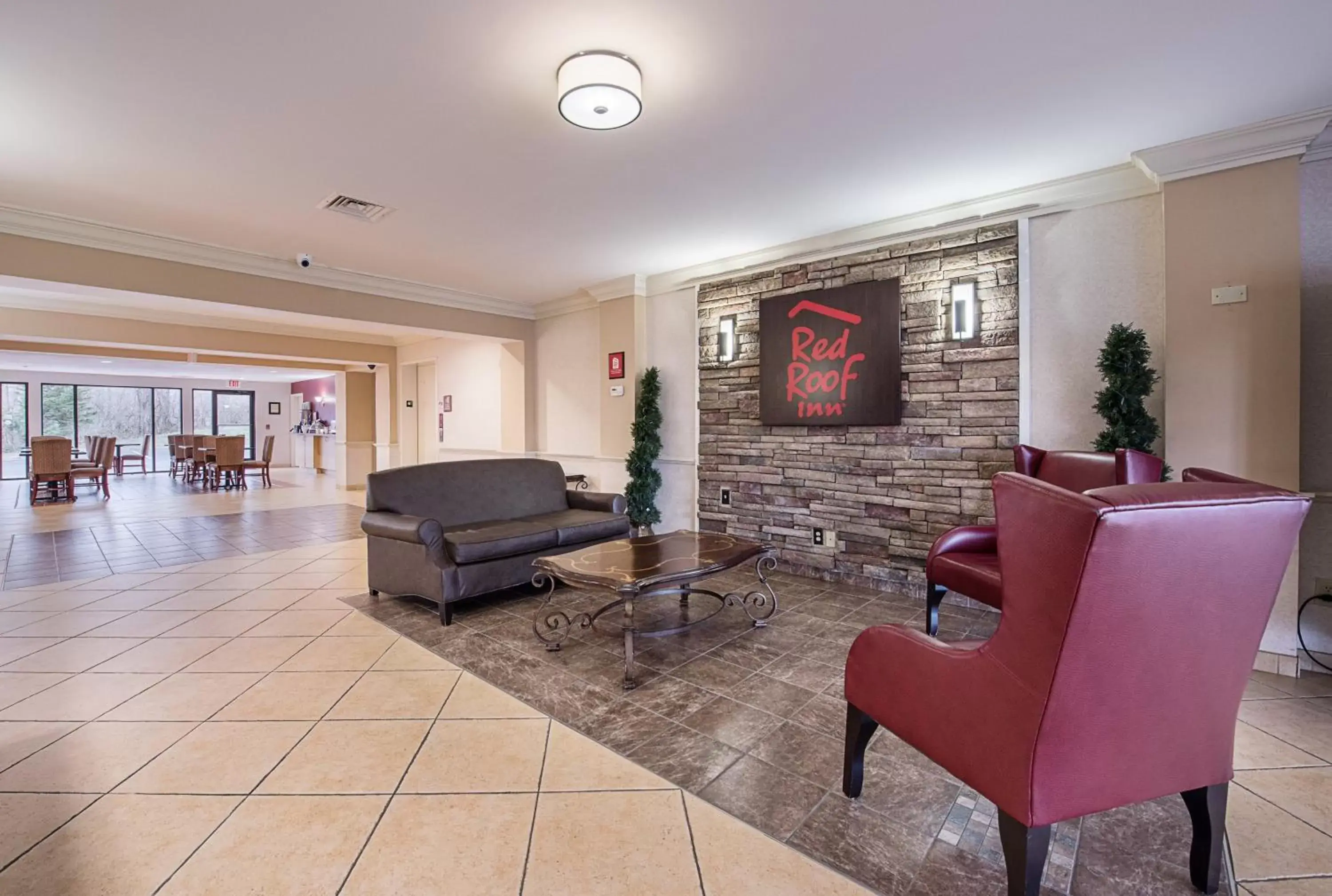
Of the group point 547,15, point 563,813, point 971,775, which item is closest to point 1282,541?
point 971,775

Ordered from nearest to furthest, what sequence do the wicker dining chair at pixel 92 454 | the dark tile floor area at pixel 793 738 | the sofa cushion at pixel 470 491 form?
the dark tile floor area at pixel 793 738 < the sofa cushion at pixel 470 491 < the wicker dining chair at pixel 92 454

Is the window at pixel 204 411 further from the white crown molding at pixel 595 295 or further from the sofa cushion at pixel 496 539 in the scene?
the sofa cushion at pixel 496 539

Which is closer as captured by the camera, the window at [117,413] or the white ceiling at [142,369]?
the white ceiling at [142,369]

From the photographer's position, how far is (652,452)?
17.7ft

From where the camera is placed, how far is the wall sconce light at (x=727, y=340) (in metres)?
4.96

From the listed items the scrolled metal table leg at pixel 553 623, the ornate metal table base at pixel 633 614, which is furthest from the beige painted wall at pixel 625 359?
the scrolled metal table leg at pixel 553 623

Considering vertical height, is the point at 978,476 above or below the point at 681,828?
above

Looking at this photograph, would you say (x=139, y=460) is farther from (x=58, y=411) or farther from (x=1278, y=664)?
(x=1278, y=664)

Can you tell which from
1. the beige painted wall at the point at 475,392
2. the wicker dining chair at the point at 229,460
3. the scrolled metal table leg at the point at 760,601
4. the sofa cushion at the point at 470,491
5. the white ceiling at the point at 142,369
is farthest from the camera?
the wicker dining chair at the point at 229,460

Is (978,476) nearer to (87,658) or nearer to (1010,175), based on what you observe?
(1010,175)

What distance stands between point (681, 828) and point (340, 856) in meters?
0.94

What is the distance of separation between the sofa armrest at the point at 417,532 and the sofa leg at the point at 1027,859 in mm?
3046

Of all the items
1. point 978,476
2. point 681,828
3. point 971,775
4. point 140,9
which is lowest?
point 681,828

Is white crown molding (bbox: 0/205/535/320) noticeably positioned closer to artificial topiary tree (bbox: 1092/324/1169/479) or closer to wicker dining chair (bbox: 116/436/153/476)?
artificial topiary tree (bbox: 1092/324/1169/479)
